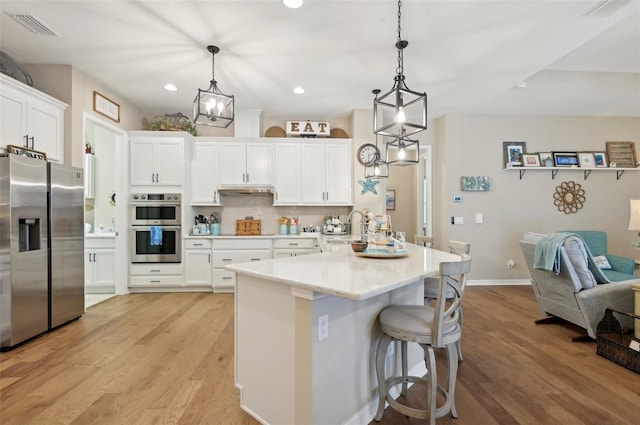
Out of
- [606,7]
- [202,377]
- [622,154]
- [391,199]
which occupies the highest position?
[606,7]

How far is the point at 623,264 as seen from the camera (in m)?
3.89

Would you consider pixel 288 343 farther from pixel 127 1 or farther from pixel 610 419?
pixel 127 1

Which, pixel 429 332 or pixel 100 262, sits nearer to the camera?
pixel 429 332

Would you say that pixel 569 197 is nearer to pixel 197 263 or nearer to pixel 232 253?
pixel 232 253

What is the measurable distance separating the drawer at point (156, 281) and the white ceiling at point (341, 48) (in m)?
2.68

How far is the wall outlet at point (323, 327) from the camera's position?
154 centimetres

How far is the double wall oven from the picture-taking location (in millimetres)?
4566

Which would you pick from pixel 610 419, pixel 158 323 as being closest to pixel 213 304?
pixel 158 323

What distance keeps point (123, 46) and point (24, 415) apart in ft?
10.4

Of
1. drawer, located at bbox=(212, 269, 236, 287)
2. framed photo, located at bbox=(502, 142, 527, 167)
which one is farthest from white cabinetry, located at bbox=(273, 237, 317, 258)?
framed photo, located at bbox=(502, 142, 527, 167)

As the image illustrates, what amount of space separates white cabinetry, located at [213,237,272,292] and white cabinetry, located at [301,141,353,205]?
3.32 feet

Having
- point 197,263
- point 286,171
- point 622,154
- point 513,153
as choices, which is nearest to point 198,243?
point 197,263

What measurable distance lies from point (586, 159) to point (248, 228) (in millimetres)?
5760

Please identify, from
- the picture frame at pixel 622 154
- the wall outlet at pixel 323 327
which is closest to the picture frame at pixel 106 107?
the wall outlet at pixel 323 327
